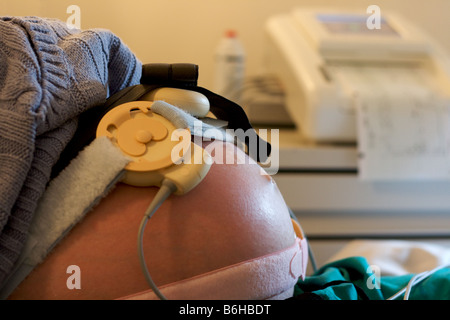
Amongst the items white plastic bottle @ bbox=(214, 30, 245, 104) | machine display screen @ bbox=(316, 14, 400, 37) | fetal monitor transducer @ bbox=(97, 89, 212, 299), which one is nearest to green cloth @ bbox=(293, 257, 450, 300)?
fetal monitor transducer @ bbox=(97, 89, 212, 299)

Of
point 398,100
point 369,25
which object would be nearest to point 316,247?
point 398,100

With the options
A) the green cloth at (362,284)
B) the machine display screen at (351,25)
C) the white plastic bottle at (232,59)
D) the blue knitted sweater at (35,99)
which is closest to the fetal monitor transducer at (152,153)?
the blue knitted sweater at (35,99)

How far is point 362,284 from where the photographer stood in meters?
0.63

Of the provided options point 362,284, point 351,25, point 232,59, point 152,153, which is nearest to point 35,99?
point 152,153

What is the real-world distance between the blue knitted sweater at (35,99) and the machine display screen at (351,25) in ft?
3.70

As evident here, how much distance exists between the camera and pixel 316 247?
1330 mm

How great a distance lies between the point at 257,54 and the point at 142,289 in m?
1.46

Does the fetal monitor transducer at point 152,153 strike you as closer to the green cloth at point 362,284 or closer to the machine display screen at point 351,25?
the green cloth at point 362,284

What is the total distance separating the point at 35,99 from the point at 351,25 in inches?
50.4

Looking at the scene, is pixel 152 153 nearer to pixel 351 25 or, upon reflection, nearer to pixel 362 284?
pixel 362 284

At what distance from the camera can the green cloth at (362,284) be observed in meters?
0.56

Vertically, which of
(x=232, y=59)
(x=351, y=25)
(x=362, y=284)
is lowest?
(x=362, y=284)

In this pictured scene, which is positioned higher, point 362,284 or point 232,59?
point 232,59

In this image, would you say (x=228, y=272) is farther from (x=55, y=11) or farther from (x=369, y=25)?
(x=369, y=25)
